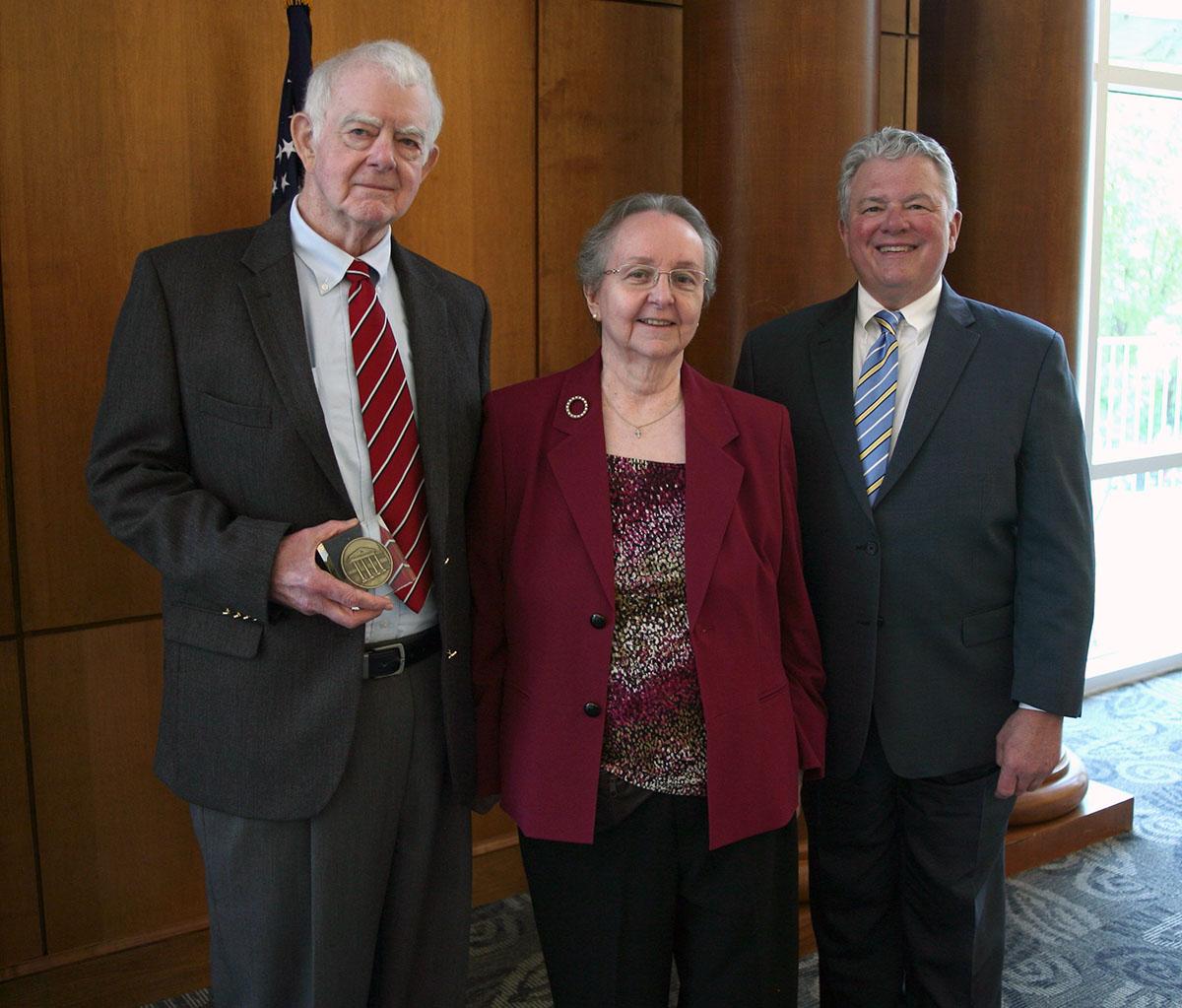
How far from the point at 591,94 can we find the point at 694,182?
0.50 m

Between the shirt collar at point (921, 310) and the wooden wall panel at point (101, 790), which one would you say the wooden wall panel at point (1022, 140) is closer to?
the shirt collar at point (921, 310)

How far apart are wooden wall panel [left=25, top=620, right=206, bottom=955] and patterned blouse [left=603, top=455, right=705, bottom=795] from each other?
1380 mm

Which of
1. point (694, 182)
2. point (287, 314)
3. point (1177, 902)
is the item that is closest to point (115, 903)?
point (287, 314)

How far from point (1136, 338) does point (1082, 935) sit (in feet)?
10.3

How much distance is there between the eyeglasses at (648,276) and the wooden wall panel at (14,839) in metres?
1.67

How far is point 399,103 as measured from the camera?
1.93 meters

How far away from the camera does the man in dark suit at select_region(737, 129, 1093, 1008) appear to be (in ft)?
7.30

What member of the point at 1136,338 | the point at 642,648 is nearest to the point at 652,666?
the point at 642,648

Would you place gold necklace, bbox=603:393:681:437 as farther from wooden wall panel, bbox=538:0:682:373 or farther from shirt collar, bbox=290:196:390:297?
wooden wall panel, bbox=538:0:682:373

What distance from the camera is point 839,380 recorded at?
232 cm

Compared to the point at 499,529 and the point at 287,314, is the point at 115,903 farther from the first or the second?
the point at 287,314

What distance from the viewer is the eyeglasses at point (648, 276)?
203 cm

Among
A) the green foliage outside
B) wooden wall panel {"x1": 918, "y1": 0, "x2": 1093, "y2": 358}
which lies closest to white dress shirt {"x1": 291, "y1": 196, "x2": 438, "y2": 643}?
wooden wall panel {"x1": 918, "y1": 0, "x2": 1093, "y2": 358}

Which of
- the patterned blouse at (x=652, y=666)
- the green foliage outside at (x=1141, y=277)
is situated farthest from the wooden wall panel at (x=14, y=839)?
the green foliage outside at (x=1141, y=277)
